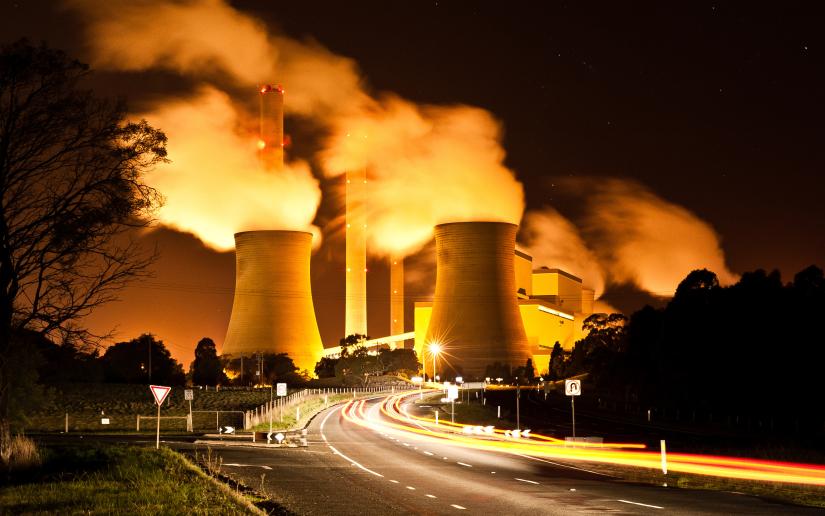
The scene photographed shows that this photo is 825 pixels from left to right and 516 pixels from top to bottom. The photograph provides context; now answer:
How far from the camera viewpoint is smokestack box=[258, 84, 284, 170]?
108m

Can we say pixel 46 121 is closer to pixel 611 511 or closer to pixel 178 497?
pixel 178 497

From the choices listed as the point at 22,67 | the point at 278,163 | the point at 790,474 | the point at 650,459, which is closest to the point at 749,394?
the point at 650,459

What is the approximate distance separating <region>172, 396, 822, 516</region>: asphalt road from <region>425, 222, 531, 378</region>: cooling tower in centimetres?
5798

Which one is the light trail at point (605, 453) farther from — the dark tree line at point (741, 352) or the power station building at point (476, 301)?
the power station building at point (476, 301)

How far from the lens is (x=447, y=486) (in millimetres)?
16594

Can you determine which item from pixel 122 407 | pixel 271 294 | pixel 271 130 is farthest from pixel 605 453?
pixel 271 130

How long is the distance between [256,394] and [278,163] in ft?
126

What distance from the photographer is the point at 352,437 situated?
34.0 meters

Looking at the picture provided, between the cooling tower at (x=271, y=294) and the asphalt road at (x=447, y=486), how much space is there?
56.5 metres

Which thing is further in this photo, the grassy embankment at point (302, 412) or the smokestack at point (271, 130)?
the smokestack at point (271, 130)

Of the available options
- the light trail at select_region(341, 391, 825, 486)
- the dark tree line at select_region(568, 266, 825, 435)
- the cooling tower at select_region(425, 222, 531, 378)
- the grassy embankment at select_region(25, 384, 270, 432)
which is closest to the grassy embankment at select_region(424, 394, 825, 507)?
the light trail at select_region(341, 391, 825, 486)

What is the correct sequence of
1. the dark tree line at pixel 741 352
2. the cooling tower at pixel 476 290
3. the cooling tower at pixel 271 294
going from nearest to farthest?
1. the dark tree line at pixel 741 352
2. the cooling tower at pixel 271 294
3. the cooling tower at pixel 476 290

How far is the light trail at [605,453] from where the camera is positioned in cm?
1952

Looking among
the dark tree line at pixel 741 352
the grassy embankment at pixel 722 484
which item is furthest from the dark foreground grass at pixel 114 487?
the dark tree line at pixel 741 352
